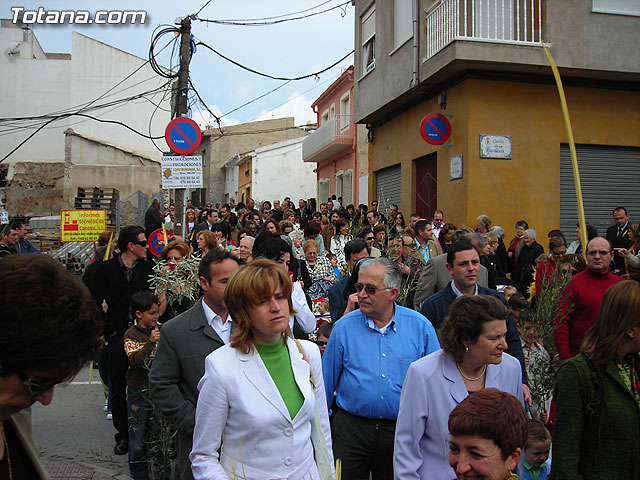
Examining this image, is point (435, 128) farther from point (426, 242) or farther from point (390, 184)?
point (426, 242)

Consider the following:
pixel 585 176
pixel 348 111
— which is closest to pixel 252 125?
pixel 348 111

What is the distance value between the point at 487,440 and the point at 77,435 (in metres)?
5.66

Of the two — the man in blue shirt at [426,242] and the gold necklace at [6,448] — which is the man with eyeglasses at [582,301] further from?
the gold necklace at [6,448]

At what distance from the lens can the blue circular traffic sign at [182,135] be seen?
1132 centimetres

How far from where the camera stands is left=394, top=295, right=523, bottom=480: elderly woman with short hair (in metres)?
3.20

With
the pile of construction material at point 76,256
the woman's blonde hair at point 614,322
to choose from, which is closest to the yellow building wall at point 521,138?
the pile of construction material at point 76,256

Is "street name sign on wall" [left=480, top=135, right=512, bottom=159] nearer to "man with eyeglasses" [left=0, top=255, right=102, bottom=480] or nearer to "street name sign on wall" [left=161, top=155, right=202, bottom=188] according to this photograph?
"street name sign on wall" [left=161, top=155, right=202, bottom=188]

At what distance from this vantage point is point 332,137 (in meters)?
26.2

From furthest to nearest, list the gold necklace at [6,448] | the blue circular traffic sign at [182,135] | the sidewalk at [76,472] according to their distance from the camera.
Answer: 1. the blue circular traffic sign at [182,135]
2. the sidewalk at [76,472]
3. the gold necklace at [6,448]

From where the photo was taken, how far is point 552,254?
314 inches

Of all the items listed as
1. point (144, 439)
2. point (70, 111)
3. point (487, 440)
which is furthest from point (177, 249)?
point (70, 111)

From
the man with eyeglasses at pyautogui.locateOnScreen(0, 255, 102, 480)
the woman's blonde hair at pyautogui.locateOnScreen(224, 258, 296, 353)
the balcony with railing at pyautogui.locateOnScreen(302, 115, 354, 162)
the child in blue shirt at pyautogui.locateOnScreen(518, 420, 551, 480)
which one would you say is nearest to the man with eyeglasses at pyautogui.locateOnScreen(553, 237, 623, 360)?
the child in blue shirt at pyautogui.locateOnScreen(518, 420, 551, 480)

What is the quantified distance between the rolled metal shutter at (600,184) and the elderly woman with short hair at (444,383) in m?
12.0

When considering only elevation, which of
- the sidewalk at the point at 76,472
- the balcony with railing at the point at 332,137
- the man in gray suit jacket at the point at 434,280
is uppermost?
the balcony with railing at the point at 332,137
